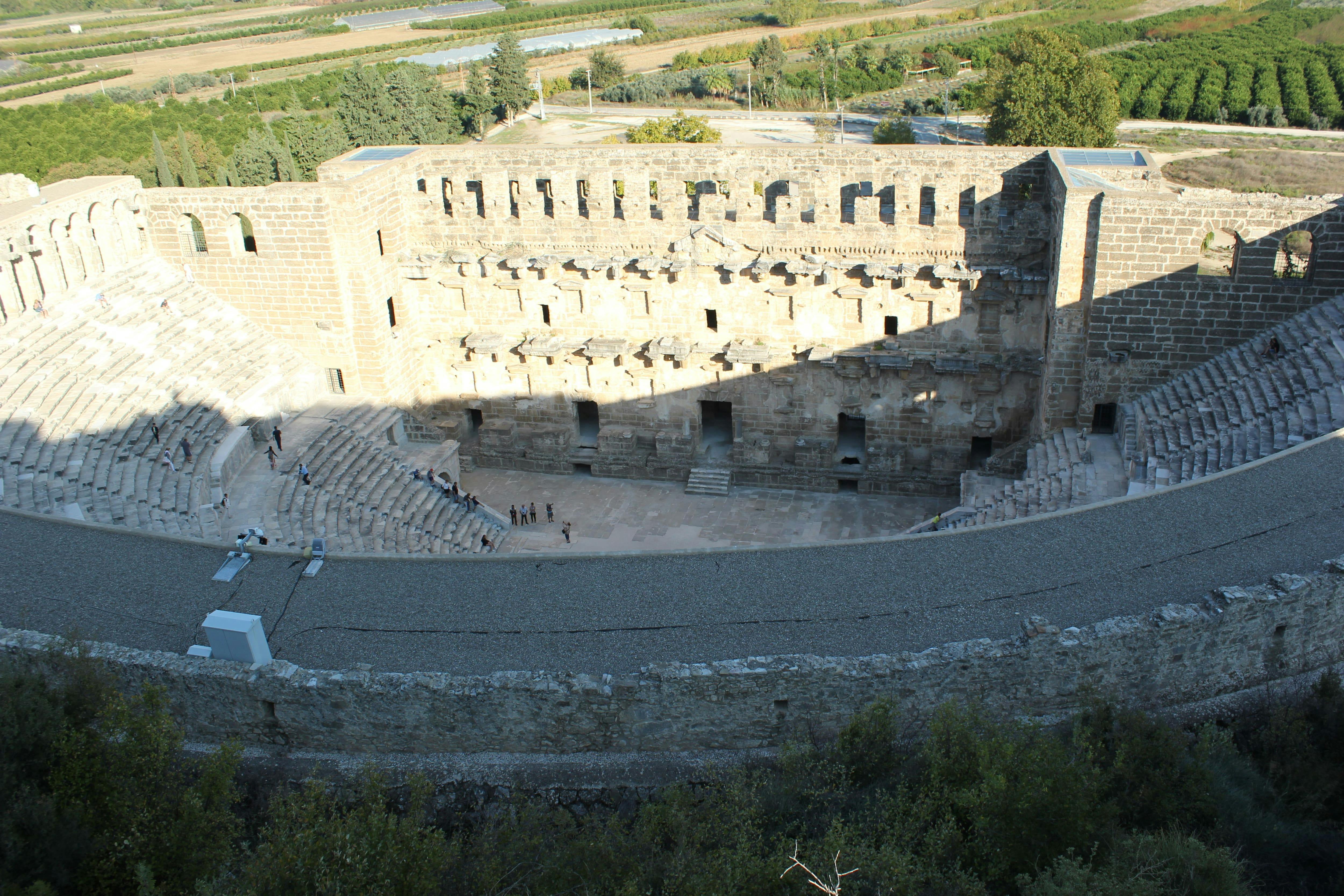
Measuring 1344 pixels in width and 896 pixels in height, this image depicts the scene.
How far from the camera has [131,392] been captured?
59.7 ft

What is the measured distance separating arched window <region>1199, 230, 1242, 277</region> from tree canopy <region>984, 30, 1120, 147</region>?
851 centimetres

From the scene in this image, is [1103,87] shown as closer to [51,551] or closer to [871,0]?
[51,551]

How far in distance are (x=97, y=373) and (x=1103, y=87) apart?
30979 mm

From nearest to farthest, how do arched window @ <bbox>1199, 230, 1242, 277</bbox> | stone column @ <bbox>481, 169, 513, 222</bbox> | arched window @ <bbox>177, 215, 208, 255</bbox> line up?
arched window @ <bbox>1199, 230, 1242, 277</bbox> → arched window @ <bbox>177, 215, 208, 255</bbox> → stone column @ <bbox>481, 169, 513, 222</bbox>

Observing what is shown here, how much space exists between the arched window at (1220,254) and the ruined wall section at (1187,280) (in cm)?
6

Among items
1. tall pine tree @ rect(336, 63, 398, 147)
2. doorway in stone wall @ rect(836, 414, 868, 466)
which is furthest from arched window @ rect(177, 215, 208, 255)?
tall pine tree @ rect(336, 63, 398, 147)

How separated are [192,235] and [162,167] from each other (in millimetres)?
17048

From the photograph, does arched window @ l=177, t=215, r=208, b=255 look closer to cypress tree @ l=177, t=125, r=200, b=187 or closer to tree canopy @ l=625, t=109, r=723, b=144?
cypress tree @ l=177, t=125, r=200, b=187

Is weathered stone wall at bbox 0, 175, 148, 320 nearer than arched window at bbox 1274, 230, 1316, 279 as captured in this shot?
No

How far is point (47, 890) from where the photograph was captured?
8234 millimetres

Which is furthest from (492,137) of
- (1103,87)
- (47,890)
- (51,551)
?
(47,890)

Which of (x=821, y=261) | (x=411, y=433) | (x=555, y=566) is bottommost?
(x=411, y=433)

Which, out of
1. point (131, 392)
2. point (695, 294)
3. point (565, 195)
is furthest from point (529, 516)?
point (131, 392)

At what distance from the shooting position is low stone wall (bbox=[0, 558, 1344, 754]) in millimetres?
10852
